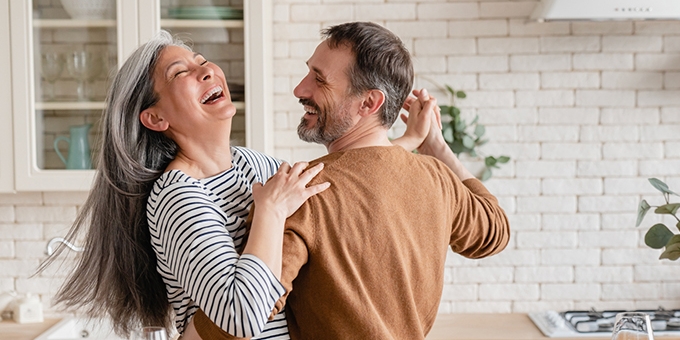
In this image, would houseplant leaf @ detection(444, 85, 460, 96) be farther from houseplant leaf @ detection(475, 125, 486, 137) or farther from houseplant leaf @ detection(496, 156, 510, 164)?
houseplant leaf @ detection(496, 156, 510, 164)

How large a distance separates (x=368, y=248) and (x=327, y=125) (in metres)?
0.28

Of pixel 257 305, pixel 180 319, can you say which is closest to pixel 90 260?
pixel 180 319

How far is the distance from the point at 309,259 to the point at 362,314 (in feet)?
0.46

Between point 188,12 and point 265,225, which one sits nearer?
point 265,225

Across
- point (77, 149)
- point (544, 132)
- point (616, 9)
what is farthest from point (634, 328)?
point (77, 149)

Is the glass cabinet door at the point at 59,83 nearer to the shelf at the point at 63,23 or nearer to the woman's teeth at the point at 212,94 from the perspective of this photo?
the shelf at the point at 63,23

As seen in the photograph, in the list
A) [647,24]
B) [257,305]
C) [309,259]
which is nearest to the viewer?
[257,305]

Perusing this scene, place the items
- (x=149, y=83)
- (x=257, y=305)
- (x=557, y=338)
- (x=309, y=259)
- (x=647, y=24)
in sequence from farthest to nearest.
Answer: (x=647, y=24), (x=557, y=338), (x=149, y=83), (x=309, y=259), (x=257, y=305)

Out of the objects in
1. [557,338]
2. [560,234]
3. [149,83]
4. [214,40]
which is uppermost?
[214,40]

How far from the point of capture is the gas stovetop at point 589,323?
106 inches

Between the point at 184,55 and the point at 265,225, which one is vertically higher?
the point at 184,55

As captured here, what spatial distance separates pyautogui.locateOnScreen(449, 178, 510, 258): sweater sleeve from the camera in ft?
5.18

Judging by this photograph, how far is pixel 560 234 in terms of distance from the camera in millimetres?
3129

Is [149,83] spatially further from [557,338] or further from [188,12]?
[557,338]
